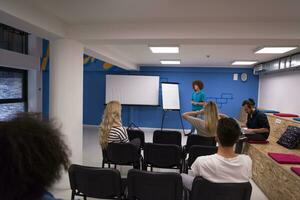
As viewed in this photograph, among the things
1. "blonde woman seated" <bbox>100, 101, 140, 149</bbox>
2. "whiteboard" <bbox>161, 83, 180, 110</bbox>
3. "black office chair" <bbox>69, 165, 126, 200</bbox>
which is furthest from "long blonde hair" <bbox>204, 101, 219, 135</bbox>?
"whiteboard" <bbox>161, 83, 180, 110</bbox>

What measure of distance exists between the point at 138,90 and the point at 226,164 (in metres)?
5.88

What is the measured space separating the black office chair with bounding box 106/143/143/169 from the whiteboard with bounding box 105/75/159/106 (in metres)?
4.42

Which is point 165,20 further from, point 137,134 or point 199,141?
point 137,134

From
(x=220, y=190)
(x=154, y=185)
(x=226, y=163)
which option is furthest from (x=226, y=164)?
(x=154, y=185)

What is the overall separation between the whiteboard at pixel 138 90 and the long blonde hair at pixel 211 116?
174 inches

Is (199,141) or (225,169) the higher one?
(225,169)

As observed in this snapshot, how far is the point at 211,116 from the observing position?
3031 millimetres

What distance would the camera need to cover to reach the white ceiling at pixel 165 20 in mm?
2199

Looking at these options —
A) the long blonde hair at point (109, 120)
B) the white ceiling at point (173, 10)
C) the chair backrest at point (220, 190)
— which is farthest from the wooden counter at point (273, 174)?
the long blonde hair at point (109, 120)

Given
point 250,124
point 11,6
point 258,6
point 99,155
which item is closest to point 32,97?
point 99,155

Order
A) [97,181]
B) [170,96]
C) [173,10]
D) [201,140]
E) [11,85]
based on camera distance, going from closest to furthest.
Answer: [97,181] → [173,10] → [201,140] → [11,85] → [170,96]

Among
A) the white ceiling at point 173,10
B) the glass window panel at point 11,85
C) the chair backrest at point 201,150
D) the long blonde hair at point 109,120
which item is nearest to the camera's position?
the white ceiling at point 173,10

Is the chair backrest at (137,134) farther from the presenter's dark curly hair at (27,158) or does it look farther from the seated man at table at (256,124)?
the presenter's dark curly hair at (27,158)

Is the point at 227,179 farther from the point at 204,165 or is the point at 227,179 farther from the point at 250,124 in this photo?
the point at 250,124
